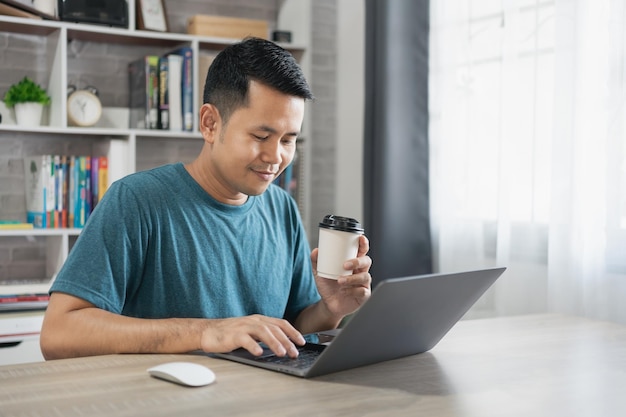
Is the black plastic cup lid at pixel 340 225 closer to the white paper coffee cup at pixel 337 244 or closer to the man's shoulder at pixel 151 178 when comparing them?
the white paper coffee cup at pixel 337 244

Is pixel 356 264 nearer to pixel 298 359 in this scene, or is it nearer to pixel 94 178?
pixel 298 359

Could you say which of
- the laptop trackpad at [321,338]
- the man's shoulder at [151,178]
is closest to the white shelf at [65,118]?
the man's shoulder at [151,178]

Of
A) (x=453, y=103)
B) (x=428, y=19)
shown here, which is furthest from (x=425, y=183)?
(x=428, y=19)

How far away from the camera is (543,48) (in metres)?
2.37

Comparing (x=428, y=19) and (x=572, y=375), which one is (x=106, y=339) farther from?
(x=428, y=19)

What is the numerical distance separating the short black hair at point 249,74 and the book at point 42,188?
143 cm

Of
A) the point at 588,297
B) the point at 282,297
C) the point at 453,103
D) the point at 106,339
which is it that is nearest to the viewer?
the point at 106,339

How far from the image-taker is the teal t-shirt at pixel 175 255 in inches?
58.4

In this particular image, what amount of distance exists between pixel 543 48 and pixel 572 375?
53.2 inches

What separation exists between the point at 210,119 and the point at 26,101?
4.92ft

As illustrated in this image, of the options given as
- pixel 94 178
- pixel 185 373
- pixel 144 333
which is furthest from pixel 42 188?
pixel 185 373

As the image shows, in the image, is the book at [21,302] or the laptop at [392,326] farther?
the book at [21,302]

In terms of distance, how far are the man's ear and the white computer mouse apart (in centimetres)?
64

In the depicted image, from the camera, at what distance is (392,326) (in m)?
1.24
